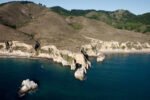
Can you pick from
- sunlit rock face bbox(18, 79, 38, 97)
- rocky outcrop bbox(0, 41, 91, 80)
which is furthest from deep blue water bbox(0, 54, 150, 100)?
rocky outcrop bbox(0, 41, 91, 80)

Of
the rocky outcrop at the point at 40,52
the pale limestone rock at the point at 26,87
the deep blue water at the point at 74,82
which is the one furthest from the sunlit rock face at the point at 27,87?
the rocky outcrop at the point at 40,52

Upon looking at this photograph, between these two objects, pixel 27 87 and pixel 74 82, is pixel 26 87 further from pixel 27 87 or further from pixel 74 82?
pixel 74 82

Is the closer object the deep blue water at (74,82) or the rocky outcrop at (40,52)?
the deep blue water at (74,82)


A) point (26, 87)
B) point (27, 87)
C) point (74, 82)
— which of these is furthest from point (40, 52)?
point (26, 87)

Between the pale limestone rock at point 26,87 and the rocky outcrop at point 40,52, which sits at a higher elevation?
the rocky outcrop at point 40,52

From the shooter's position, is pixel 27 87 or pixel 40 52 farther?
pixel 40 52

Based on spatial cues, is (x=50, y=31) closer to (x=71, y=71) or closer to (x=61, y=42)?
(x=61, y=42)

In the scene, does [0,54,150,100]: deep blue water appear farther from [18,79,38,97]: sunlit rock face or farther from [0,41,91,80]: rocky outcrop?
[0,41,91,80]: rocky outcrop

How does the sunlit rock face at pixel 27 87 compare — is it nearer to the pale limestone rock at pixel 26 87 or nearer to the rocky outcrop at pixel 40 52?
the pale limestone rock at pixel 26 87
